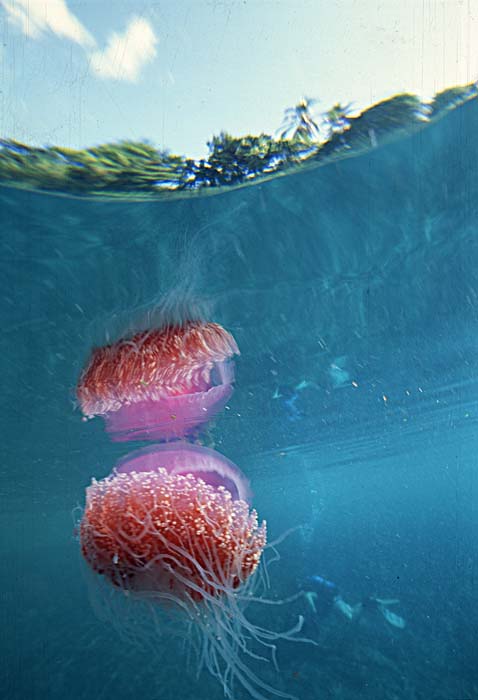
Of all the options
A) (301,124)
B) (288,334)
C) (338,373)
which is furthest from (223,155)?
(338,373)

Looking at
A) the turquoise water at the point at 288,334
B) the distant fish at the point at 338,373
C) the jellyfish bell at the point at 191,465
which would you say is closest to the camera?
the jellyfish bell at the point at 191,465

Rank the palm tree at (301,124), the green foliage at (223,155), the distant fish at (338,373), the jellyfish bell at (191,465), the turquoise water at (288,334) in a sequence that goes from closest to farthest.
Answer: the jellyfish bell at (191,465) → the palm tree at (301,124) → the green foliage at (223,155) → the turquoise water at (288,334) → the distant fish at (338,373)

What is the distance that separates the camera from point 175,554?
11.3ft

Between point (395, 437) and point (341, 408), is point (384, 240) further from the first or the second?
point (395, 437)

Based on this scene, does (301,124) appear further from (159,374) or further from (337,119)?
(159,374)

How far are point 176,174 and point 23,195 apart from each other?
1.72m

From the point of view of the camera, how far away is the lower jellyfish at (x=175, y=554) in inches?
136

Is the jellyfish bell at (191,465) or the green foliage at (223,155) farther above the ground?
the green foliage at (223,155)

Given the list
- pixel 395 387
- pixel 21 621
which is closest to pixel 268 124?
pixel 395 387

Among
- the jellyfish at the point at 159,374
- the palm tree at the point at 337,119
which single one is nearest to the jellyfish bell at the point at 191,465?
the jellyfish at the point at 159,374

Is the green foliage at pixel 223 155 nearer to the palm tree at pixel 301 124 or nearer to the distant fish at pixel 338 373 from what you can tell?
the palm tree at pixel 301 124

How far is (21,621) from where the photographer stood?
25266 millimetres

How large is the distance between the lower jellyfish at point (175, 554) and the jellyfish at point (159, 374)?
2.73ft

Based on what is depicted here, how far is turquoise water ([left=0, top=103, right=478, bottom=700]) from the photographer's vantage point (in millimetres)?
6191
